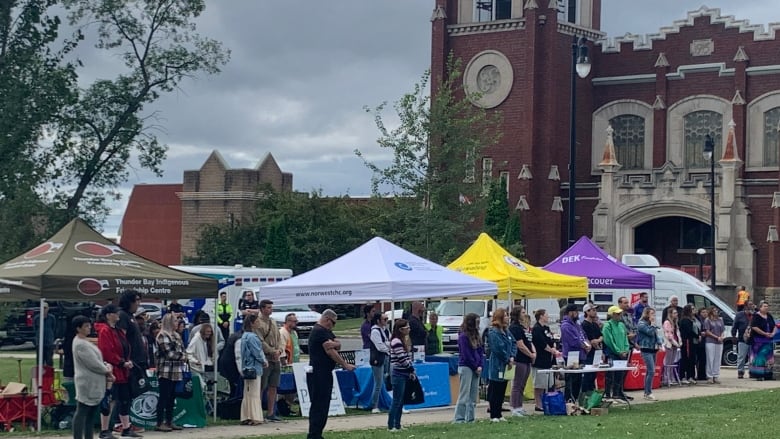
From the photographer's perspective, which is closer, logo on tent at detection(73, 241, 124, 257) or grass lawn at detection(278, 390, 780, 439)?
grass lawn at detection(278, 390, 780, 439)

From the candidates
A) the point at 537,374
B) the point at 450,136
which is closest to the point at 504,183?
the point at 450,136

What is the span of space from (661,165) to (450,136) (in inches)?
663

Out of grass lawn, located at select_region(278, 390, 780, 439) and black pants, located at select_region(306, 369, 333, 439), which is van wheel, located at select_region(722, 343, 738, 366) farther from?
black pants, located at select_region(306, 369, 333, 439)

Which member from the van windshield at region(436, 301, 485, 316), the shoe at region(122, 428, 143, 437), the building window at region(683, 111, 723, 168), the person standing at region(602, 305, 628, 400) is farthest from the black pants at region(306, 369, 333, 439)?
the building window at region(683, 111, 723, 168)

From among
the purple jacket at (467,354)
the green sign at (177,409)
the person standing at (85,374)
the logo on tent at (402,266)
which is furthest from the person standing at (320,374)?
the logo on tent at (402,266)

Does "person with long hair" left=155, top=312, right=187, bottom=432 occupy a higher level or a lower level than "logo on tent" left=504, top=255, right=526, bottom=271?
lower

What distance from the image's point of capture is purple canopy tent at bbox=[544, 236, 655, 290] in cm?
2686

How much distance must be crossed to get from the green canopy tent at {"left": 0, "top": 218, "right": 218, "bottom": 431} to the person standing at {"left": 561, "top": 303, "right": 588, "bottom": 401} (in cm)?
580

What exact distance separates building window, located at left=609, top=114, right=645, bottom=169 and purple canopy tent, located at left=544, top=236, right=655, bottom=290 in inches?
1143

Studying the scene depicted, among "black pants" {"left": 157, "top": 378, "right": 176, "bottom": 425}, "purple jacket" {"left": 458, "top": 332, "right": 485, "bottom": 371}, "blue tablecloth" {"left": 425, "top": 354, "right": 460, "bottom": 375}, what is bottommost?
"black pants" {"left": 157, "top": 378, "right": 176, "bottom": 425}

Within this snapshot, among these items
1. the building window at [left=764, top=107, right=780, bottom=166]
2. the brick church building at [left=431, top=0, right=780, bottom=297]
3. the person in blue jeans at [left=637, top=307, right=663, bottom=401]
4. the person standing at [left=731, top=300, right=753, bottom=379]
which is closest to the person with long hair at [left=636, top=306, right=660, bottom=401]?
the person in blue jeans at [left=637, top=307, right=663, bottom=401]

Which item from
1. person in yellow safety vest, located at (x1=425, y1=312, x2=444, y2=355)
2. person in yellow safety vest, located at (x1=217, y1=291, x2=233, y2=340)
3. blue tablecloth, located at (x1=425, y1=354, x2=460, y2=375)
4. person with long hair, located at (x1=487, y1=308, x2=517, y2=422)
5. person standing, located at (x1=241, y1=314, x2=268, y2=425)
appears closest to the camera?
person with long hair, located at (x1=487, y1=308, x2=517, y2=422)

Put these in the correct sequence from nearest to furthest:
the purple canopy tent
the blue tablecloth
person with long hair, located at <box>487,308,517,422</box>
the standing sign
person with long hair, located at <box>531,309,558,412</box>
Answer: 1. person with long hair, located at <box>487,308,517,422</box>
2. person with long hair, located at <box>531,309,558,412</box>
3. the standing sign
4. the blue tablecloth
5. the purple canopy tent

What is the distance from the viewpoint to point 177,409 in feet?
60.3
